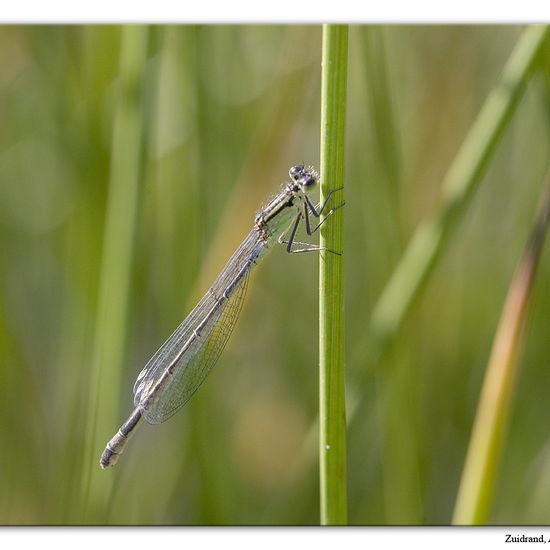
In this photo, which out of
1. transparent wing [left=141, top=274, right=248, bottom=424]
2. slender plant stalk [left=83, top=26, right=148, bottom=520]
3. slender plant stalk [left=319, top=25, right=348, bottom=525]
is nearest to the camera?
slender plant stalk [left=319, top=25, right=348, bottom=525]

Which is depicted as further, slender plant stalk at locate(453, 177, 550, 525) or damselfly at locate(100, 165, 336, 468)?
damselfly at locate(100, 165, 336, 468)

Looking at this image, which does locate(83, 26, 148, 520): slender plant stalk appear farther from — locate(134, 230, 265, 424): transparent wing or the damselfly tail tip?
locate(134, 230, 265, 424): transparent wing

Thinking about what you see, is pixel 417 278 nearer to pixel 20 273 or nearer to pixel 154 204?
pixel 154 204

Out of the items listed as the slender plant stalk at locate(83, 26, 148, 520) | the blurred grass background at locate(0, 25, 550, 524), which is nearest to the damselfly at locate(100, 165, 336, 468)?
the blurred grass background at locate(0, 25, 550, 524)

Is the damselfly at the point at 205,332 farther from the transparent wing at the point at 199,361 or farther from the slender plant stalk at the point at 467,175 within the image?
the slender plant stalk at the point at 467,175

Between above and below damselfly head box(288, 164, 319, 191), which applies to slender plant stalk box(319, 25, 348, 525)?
below

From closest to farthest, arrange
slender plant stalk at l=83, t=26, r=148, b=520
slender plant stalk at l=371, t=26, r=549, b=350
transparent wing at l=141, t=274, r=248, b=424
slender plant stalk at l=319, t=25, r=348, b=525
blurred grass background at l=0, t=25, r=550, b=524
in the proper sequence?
slender plant stalk at l=319, t=25, r=348, b=525, slender plant stalk at l=371, t=26, r=549, b=350, slender plant stalk at l=83, t=26, r=148, b=520, blurred grass background at l=0, t=25, r=550, b=524, transparent wing at l=141, t=274, r=248, b=424
